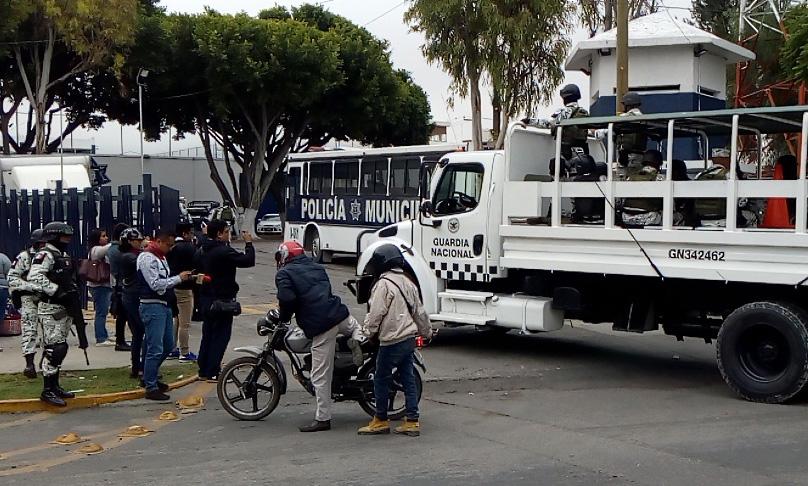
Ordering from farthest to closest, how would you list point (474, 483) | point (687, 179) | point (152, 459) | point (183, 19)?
point (183, 19)
point (687, 179)
point (152, 459)
point (474, 483)

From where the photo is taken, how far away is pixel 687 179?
34.6ft

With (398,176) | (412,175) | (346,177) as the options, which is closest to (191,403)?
(412,175)

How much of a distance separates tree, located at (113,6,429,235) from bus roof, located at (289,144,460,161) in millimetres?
10364

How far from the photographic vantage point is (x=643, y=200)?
34.8 ft

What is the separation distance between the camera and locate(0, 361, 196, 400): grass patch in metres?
10.0

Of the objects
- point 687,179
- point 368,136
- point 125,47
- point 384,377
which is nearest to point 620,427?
point 384,377

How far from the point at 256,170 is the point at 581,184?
102 feet

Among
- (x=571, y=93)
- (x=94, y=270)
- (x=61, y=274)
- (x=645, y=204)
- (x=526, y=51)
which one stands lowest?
(x=94, y=270)

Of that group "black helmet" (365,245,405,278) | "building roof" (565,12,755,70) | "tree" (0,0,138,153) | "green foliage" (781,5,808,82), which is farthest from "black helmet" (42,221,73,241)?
"tree" (0,0,138,153)

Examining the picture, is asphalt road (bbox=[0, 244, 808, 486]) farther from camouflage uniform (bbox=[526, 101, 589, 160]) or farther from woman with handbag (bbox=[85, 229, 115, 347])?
woman with handbag (bbox=[85, 229, 115, 347])

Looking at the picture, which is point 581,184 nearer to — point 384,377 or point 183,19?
point 384,377

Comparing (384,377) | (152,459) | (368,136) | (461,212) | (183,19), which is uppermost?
(183,19)

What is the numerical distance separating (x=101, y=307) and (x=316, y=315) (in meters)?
5.91

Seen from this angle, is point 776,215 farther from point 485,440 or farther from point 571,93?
point 485,440
